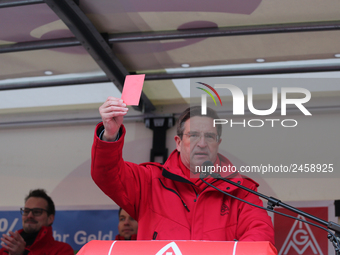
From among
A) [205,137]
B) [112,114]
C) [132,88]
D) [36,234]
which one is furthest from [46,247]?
[132,88]

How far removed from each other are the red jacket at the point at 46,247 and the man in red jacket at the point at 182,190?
2.45 meters

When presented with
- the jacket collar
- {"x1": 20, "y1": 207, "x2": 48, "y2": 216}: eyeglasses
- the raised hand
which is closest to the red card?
the raised hand

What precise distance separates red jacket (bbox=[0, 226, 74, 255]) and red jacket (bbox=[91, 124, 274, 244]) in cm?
244

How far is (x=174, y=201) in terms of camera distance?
1.96 meters

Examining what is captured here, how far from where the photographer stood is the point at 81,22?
345cm

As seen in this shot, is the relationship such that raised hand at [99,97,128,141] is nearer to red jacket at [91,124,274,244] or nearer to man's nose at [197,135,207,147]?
red jacket at [91,124,274,244]

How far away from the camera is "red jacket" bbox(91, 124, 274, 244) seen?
1.80m

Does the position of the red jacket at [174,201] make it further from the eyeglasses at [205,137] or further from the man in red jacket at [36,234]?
the man in red jacket at [36,234]

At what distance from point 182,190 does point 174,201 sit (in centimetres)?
8

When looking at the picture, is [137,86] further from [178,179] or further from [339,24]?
[339,24]

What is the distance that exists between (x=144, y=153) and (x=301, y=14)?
2.49m

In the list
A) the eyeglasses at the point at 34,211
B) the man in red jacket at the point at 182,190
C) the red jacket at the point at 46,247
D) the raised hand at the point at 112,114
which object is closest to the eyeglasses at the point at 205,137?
the man in red jacket at the point at 182,190

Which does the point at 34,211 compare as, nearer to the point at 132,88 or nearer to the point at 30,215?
the point at 30,215

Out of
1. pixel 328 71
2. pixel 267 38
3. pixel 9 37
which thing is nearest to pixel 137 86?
pixel 267 38
